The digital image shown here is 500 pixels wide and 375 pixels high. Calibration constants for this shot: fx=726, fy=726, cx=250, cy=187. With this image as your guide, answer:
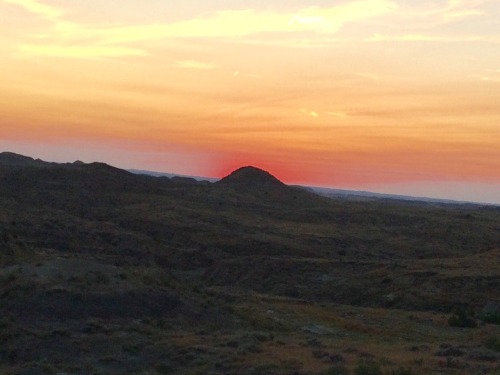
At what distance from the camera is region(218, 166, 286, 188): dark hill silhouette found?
144 m

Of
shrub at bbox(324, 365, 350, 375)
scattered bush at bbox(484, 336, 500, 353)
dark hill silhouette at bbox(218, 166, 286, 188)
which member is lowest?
scattered bush at bbox(484, 336, 500, 353)

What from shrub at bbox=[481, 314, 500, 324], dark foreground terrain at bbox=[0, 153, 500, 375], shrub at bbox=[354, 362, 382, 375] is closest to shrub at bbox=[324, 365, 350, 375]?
dark foreground terrain at bbox=[0, 153, 500, 375]

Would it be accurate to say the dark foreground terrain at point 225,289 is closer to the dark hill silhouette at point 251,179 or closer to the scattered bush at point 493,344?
the scattered bush at point 493,344

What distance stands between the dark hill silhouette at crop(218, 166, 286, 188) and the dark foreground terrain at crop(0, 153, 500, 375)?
1348 inches

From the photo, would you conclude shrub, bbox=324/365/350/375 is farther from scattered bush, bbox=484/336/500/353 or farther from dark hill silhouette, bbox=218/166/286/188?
dark hill silhouette, bbox=218/166/286/188

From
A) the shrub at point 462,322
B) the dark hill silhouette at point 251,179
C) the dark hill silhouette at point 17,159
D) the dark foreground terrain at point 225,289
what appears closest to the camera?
the dark foreground terrain at point 225,289

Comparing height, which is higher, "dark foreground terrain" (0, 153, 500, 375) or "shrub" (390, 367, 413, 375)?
"shrub" (390, 367, 413, 375)

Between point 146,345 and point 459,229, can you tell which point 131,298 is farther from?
point 459,229

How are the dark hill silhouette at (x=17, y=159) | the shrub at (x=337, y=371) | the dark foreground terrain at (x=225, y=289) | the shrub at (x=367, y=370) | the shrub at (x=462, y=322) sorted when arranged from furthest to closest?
the dark hill silhouette at (x=17, y=159) → the shrub at (x=462, y=322) → the dark foreground terrain at (x=225, y=289) → the shrub at (x=337, y=371) → the shrub at (x=367, y=370)

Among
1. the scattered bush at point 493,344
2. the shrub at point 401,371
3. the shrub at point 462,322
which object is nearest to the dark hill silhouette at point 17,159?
the shrub at point 462,322

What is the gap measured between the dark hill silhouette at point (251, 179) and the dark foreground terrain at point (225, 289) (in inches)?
1348

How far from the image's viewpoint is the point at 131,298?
2666cm

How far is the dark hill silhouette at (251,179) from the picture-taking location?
144500 mm

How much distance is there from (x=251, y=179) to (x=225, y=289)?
10268 cm
